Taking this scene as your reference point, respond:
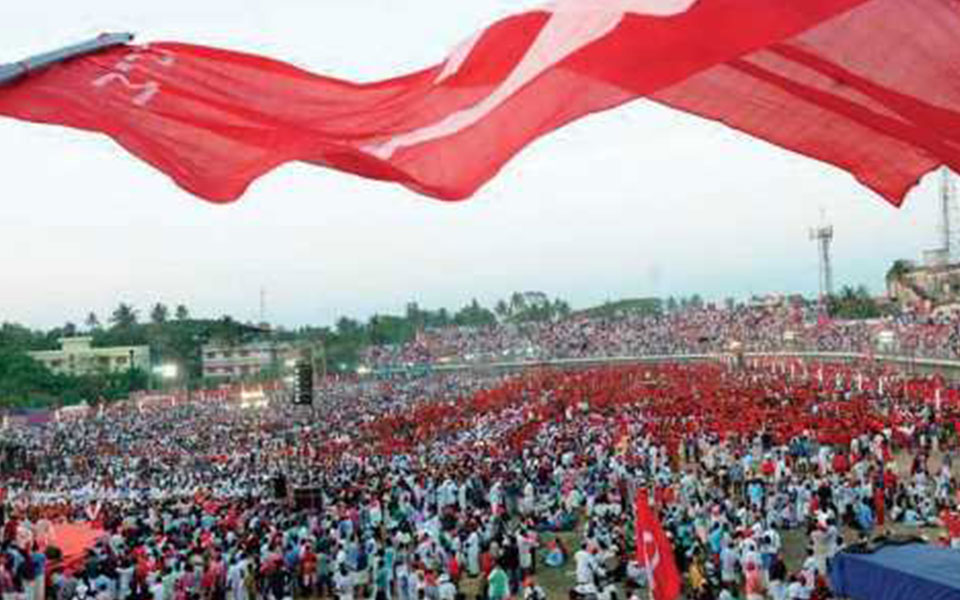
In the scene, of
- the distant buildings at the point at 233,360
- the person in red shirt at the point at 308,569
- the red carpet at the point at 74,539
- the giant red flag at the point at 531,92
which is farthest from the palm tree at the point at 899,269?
the giant red flag at the point at 531,92

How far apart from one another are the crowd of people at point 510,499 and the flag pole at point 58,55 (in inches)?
323

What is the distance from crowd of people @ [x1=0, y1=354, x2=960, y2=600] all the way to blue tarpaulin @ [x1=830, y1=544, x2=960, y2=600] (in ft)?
1.48

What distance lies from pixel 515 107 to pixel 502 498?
1812 cm

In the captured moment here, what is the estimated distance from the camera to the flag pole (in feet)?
13.4

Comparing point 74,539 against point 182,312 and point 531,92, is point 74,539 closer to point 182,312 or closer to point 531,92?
point 531,92

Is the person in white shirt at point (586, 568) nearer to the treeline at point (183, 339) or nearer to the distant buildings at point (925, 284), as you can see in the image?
the treeline at point (183, 339)

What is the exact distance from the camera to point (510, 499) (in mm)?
21578

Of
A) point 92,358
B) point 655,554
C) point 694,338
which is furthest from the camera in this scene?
point 92,358

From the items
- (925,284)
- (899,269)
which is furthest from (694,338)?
(899,269)

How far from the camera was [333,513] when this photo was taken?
762 inches

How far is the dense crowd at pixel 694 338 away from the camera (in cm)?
5391

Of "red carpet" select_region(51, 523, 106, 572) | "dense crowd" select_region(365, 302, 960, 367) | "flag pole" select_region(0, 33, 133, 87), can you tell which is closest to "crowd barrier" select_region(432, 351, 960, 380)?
"dense crowd" select_region(365, 302, 960, 367)

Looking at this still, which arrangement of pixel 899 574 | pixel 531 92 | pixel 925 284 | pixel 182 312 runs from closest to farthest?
pixel 531 92, pixel 899 574, pixel 925 284, pixel 182 312

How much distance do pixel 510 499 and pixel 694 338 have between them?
64415 mm
